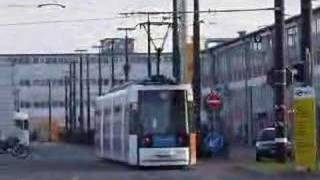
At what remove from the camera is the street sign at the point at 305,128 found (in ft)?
120

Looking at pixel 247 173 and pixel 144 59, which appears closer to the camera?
pixel 247 173

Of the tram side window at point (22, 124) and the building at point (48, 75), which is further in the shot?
the building at point (48, 75)

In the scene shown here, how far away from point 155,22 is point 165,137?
94.8 feet

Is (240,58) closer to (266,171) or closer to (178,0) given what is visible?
(178,0)

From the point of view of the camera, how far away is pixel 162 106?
141 ft

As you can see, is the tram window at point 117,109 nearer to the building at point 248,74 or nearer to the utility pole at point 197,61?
the utility pole at point 197,61

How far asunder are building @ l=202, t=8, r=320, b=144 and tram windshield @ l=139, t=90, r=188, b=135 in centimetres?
5027

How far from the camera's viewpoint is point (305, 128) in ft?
120

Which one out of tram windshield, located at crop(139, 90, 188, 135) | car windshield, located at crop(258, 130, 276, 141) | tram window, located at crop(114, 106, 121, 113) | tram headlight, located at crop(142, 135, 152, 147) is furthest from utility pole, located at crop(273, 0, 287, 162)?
car windshield, located at crop(258, 130, 276, 141)

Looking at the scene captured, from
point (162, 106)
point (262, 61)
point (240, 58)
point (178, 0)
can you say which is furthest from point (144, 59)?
point (162, 106)

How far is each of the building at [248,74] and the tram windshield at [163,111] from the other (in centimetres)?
5027

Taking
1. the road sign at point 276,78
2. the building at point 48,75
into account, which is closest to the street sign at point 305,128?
the road sign at point 276,78

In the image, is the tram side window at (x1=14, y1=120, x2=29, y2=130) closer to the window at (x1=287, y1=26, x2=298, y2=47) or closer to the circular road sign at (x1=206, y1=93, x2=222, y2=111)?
the window at (x1=287, y1=26, x2=298, y2=47)

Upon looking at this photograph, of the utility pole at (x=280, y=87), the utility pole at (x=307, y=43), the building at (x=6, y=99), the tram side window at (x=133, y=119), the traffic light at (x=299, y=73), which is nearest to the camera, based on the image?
the utility pole at (x=307, y=43)
